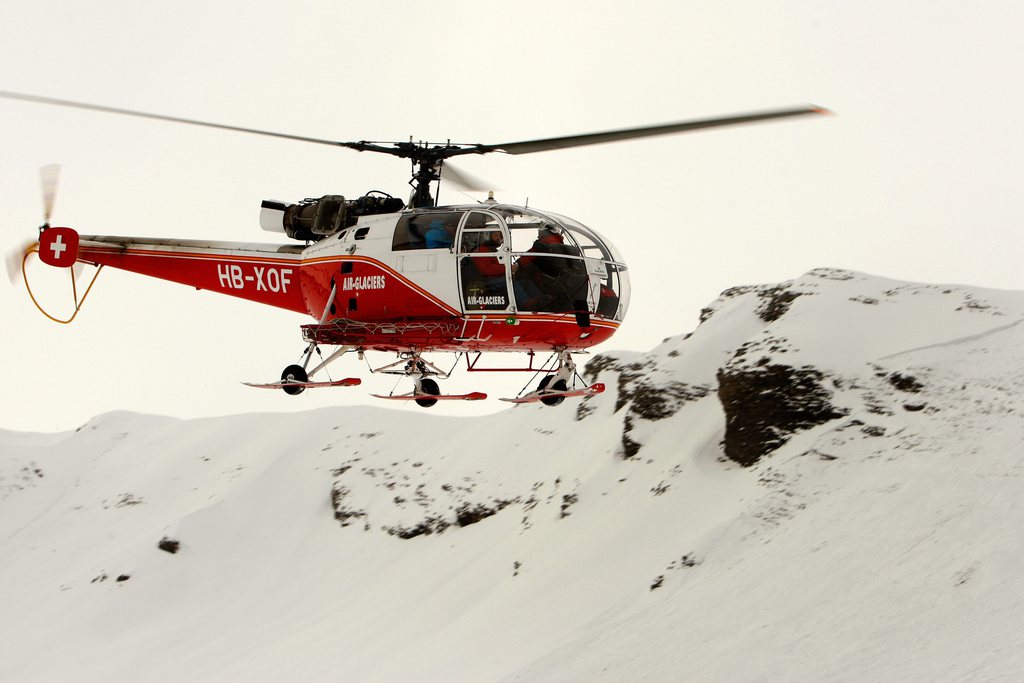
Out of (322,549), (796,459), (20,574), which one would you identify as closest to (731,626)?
(796,459)

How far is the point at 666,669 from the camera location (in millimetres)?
26109

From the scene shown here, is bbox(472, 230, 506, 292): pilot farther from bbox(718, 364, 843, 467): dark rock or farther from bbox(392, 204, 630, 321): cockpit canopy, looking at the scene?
bbox(718, 364, 843, 467): dark rock

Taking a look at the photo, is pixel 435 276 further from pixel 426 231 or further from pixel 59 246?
pixel 59 246

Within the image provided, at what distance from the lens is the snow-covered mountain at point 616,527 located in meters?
25.8

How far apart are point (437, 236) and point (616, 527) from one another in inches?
744

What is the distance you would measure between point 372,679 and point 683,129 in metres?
25.9

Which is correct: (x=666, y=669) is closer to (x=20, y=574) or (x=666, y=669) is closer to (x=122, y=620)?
(x=122, y=620)

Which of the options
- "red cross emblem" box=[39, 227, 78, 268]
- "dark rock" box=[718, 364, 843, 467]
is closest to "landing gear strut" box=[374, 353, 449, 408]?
"red cross emblem" box=[39, 227, 78, 268]

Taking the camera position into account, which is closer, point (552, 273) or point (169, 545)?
point (552, 273)

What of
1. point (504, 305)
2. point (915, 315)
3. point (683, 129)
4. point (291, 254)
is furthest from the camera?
point (915, 315)

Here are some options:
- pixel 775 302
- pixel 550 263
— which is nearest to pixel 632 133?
pixel 550 263

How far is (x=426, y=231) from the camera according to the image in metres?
19.2

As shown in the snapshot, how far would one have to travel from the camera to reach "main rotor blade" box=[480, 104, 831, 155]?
47.4 feet

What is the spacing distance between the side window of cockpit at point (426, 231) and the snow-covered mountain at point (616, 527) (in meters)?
12.7
